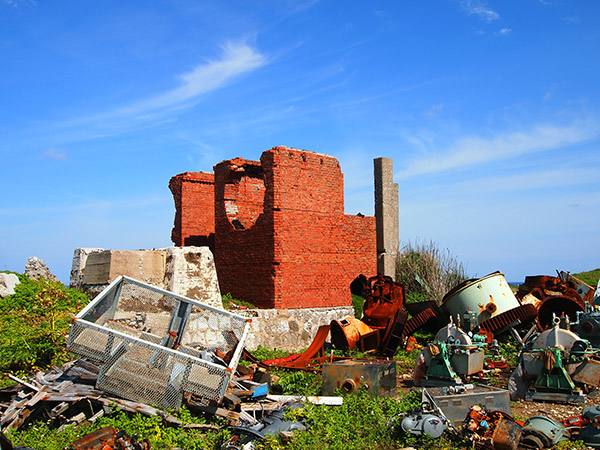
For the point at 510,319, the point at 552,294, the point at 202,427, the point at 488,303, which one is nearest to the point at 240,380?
the point at 202,427

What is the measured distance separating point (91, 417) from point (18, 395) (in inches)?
40.0

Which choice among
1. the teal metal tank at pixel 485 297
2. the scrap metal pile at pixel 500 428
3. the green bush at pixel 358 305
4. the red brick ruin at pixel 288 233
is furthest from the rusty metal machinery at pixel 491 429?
the green bush at pixel 358 305

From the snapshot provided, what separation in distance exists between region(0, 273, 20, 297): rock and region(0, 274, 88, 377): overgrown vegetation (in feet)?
0.46

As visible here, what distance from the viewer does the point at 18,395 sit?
6359 millimetres

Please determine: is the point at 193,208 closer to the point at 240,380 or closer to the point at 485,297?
the point at 485,297

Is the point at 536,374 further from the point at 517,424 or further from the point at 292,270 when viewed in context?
the point at 292,270

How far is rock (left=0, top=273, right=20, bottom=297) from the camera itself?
1020cm

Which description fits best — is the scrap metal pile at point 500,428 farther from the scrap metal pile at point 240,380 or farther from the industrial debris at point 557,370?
the industrial debris at point 557,370

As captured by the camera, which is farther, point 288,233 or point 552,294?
point 552,294

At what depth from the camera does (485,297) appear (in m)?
11.6

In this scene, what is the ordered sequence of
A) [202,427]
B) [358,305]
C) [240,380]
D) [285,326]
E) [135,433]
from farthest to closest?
[358,305] → [285,326] → [240,380] → [202,427] → [135,433]

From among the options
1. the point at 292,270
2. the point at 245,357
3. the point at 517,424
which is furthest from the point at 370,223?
the point at 517,424

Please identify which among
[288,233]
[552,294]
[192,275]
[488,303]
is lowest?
[488,303]

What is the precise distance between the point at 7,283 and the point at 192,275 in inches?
147
